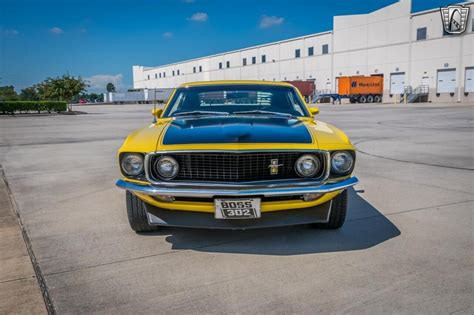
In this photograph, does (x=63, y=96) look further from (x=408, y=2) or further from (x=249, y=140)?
(x=249, y=140)

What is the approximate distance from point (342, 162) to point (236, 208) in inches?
39.3

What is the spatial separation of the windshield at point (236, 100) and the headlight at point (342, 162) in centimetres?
115

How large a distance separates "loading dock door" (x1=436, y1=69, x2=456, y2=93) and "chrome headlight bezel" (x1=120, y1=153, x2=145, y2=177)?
1717 inches

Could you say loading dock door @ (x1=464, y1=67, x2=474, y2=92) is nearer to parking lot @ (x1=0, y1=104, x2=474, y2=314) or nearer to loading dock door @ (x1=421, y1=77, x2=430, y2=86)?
loading dock door @ (x1=421, y1=77, x2=430, y2=86)

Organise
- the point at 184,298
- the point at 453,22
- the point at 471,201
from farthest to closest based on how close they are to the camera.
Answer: the point at 453,22, the point at 471,201, the point at 184,298

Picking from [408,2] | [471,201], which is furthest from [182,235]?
[408,2]

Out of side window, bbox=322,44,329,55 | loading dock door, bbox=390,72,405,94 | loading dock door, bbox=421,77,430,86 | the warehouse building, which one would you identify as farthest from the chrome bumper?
side window, bbox=322,44,329,55

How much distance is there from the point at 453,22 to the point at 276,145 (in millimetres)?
43439

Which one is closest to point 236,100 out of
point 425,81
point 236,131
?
point 236,131

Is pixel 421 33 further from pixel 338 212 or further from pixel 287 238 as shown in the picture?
pixel 287 238

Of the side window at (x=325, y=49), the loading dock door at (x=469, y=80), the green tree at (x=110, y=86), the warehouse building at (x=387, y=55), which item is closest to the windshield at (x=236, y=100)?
the warehouse building at (x=387, y=55)

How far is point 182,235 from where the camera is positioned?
3766 millimetres

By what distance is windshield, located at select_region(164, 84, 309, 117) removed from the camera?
4.50 metres

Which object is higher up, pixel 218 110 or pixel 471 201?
pixel 218 110
